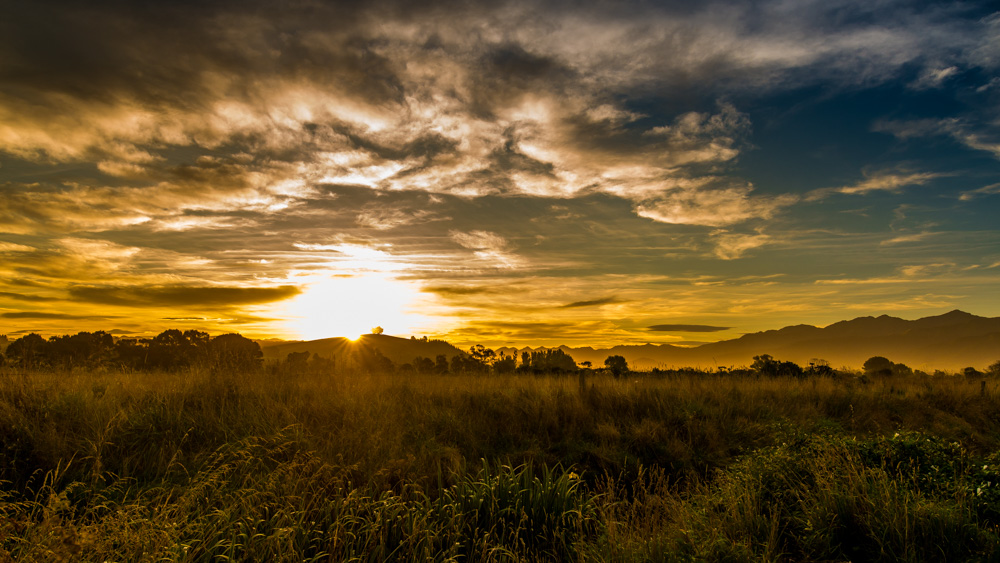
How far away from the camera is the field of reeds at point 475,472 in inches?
212

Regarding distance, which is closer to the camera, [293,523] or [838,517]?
[293,523]

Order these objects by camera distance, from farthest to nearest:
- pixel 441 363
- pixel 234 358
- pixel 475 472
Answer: pixel 441 363 → pixel 234 358 → pixel 475 472

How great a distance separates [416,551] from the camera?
562 cm

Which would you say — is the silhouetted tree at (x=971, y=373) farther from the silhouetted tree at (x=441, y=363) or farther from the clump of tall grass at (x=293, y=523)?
the clump of tall grass at (x=293, y=523)

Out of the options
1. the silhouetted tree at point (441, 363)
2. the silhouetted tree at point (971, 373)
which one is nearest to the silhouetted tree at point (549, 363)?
the silhouetted tree at point (441, 363)

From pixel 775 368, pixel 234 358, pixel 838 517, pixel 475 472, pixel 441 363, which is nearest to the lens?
pixel 838 517

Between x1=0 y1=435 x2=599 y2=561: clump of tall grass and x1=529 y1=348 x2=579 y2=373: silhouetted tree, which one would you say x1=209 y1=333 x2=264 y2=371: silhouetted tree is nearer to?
x1=0 y1=435 x2=599 y2=561: clump of tall grass

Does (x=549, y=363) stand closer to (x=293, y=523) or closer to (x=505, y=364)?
(x=505, y=364)

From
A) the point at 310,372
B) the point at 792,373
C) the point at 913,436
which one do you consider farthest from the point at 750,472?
the point at 792,373

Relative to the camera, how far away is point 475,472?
9805 millimetres

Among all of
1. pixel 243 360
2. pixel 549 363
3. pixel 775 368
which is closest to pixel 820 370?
pixel 775 368

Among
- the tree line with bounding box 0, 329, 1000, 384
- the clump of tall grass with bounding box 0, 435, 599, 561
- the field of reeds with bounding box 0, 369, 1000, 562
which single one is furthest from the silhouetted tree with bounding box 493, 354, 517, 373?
the clump of tall grass with bounding box 0, 435, 599, 561

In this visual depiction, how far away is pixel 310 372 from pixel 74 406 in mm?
5762

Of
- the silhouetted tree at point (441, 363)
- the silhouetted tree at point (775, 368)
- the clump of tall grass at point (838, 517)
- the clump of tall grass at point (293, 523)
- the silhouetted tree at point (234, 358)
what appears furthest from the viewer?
the silhouetted tree at point (441, 363)
